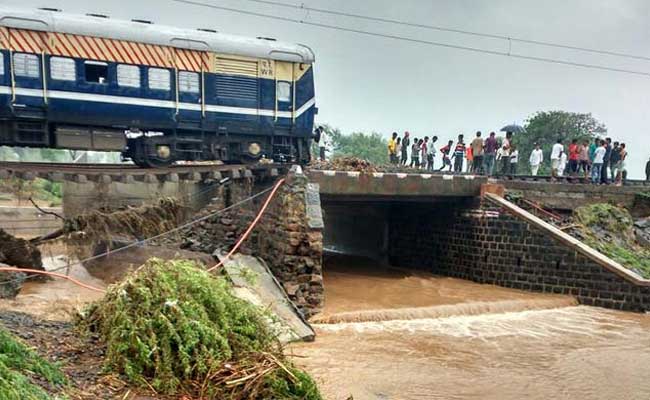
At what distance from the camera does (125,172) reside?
40.1 feet

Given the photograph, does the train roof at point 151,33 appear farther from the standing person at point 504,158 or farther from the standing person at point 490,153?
the standing person at point 504,158

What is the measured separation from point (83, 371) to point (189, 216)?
39.7 ft

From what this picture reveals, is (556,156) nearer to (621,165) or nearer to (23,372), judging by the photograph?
(621,165)

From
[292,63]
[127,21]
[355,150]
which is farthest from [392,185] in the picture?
[355,150]

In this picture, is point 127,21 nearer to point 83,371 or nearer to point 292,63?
point 292,63

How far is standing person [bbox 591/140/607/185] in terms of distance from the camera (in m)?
18.0

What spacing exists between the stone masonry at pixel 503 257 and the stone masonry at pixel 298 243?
5716 millimetres

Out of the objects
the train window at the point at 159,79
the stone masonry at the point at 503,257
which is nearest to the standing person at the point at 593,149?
the stone masonry at the point at 503,257

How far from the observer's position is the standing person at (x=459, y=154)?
19500 mm

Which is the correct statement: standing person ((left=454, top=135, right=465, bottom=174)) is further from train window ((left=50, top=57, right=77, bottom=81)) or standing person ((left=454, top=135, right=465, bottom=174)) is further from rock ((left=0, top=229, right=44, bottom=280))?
rock ((left=0, top=229, right=44, bottom=280))

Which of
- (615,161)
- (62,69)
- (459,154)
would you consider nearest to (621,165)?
(615,161)

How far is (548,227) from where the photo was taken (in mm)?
14562

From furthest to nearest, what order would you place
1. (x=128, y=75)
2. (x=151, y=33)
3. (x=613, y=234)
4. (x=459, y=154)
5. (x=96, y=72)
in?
(x=459, y=154), (x=613, y=234), (x=151, y=33), (x=128, y=75), (x=96, y=72)

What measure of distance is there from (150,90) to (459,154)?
11046mm
